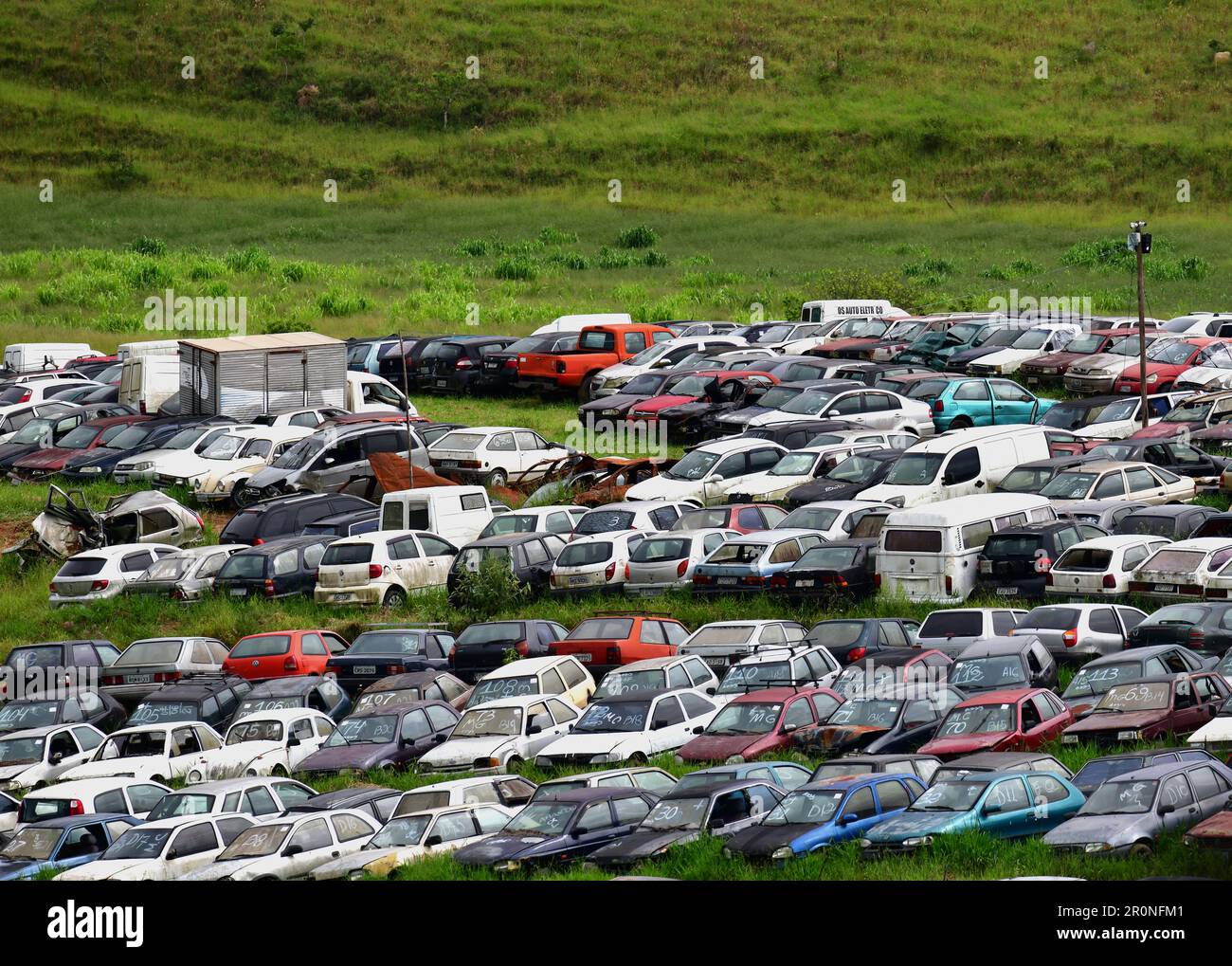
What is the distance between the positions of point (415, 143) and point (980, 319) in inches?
2200

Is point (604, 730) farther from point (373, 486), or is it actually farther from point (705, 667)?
point (373, 486)

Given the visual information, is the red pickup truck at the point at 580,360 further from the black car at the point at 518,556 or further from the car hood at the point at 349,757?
the car hood at the point at 349,757

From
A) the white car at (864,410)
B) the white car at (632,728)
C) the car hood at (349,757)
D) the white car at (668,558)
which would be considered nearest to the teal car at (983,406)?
the white car at (864,410)

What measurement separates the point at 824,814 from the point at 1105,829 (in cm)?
231

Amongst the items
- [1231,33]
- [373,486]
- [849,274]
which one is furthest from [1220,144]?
[373,486]

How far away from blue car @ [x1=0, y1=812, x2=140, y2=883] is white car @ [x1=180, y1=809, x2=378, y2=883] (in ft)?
5.13

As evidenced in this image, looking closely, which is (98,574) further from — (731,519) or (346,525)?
(731,519)

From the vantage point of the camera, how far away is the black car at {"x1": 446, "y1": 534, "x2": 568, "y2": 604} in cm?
2703

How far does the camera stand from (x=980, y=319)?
144ft

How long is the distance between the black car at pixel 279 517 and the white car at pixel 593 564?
5.56 meters

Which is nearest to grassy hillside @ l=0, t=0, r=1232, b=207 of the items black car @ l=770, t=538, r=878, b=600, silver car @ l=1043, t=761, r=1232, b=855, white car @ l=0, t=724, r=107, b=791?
Result: black car @ l=770, t=538, r=878, b=600

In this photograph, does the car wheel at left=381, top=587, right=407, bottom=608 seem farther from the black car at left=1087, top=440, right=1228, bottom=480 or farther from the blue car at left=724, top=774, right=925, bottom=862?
the blue car at left=724, top=774, right=925, bottom=862

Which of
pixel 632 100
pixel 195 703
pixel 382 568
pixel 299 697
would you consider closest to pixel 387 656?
pixel 299 697

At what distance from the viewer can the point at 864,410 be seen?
116 ft
